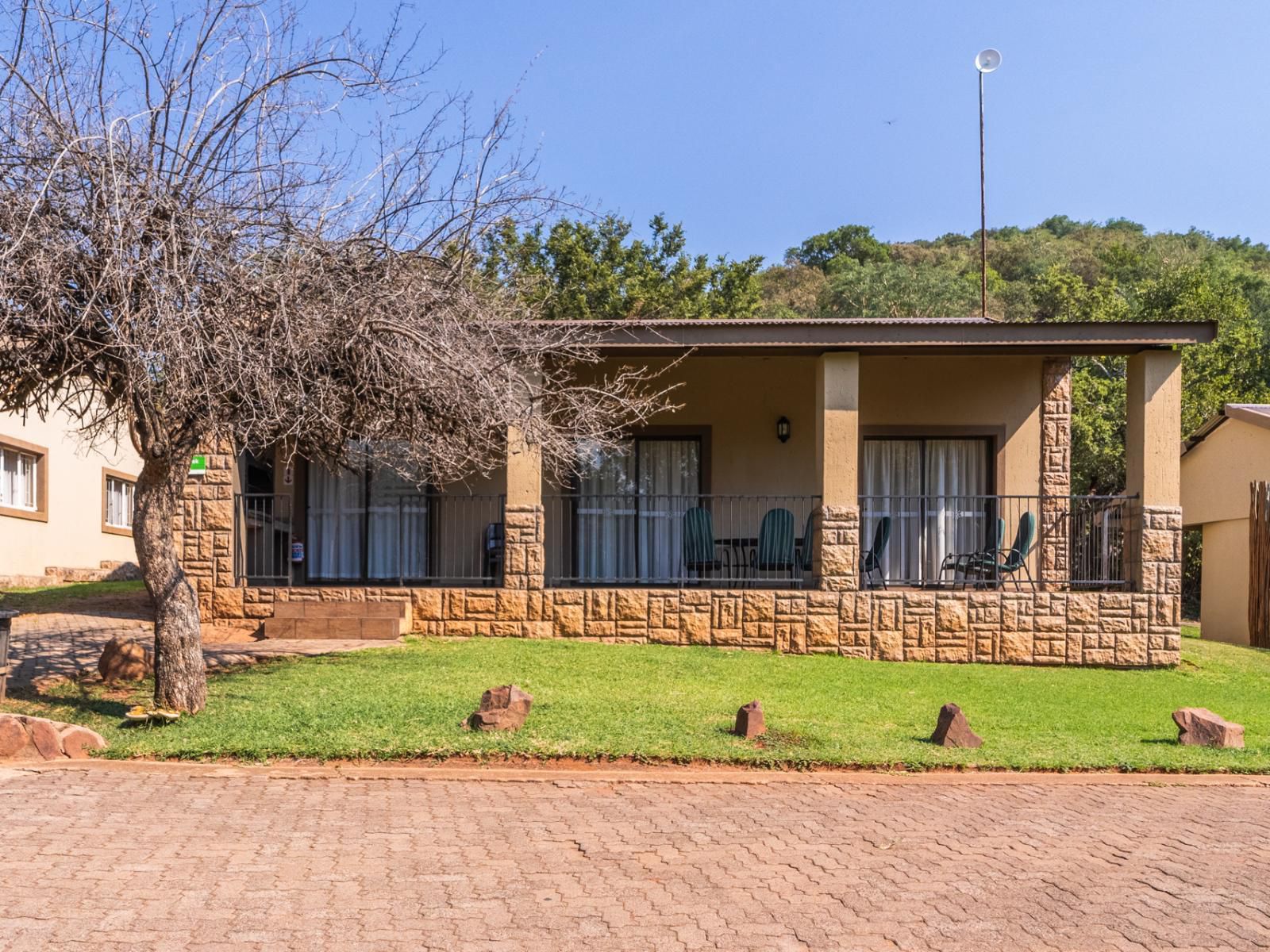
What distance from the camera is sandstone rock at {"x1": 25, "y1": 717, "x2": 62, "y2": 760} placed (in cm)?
733

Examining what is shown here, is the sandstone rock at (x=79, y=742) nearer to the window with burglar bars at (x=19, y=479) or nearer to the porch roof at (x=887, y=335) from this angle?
the porch roof at (x=887, y=335)

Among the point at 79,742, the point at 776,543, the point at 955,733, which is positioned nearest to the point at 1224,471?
the point at 776,543

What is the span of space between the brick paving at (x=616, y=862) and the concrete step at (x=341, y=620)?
18.4 feet

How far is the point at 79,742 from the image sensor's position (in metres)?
7.46

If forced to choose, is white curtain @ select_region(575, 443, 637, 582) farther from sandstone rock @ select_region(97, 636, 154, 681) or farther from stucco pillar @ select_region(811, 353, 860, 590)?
sandstone rock @ select_region(97, 636, 154, 681)

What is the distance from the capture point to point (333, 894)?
16.4 ft

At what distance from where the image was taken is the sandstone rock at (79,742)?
7.40 meters

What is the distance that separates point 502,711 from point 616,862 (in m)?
2.66

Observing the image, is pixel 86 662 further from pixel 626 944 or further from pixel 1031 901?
pixel 1031 901

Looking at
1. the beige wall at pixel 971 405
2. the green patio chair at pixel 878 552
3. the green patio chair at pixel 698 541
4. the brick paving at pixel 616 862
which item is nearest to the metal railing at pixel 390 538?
the green patio chair at pixel 698 541

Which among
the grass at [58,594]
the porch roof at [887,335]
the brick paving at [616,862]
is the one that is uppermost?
the porch roof at [887,335]

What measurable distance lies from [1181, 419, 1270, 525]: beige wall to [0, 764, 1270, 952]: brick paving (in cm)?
1212

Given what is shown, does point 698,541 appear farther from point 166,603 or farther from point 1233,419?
point 1233,419

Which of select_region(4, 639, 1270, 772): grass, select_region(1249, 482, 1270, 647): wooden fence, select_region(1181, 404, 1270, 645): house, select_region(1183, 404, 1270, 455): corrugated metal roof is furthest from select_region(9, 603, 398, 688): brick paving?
select_region(1183, 404, 1270, 455): corrugated metal roof
